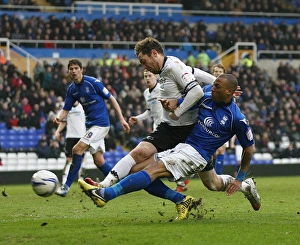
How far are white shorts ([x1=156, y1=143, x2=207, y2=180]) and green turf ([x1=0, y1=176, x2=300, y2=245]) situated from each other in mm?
603

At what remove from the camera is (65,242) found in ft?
21.9

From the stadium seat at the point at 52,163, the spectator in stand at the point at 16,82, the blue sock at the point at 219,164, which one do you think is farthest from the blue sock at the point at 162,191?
the spectator in stand at the point at 16,82

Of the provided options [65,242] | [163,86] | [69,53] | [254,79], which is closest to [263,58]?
[254,79]

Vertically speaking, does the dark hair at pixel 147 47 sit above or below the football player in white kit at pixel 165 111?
above

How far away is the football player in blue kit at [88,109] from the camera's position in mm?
12805

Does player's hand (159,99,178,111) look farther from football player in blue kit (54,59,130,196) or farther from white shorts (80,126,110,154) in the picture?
white shorts (80,126,110,154)

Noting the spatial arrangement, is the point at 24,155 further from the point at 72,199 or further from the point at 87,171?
the point at 72,199

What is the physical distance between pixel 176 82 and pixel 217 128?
2.62ft

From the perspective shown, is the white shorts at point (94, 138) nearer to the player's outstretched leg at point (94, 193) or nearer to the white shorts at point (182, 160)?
the white shorts at point (182, 160)

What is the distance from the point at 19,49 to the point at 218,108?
64.3ft

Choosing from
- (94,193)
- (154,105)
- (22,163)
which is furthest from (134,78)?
(94,193)

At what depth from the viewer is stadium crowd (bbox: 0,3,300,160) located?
23.1 meters

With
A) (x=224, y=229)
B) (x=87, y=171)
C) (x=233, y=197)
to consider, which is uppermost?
(x=224, y=229)

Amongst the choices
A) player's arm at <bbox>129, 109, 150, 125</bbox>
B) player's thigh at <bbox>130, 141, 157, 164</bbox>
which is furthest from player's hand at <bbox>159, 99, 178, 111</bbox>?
player's arm at <bbox>129, 109, 150, 125</bbox>
